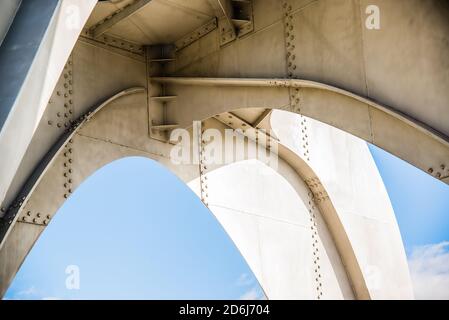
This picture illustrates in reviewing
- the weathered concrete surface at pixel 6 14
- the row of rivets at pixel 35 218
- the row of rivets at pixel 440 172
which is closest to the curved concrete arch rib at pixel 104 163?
the row of rivets at pixel 35 218

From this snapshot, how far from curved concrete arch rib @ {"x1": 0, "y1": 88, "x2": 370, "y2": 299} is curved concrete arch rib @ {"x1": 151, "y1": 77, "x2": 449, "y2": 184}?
3.22 ft

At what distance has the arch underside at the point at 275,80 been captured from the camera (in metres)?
10.8

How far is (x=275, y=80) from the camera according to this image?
503 inches

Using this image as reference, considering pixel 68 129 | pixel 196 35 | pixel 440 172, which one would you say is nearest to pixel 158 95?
pixel 196 35

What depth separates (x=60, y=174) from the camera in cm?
1366

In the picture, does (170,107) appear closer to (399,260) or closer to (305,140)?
(305,140)

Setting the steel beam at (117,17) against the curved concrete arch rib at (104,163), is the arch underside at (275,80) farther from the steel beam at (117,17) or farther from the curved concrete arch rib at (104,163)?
the steel beam at (117,17)

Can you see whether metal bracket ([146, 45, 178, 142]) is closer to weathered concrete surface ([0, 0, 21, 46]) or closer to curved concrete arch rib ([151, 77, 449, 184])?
curved concrete arch rib ([151, 77, 449, 184])

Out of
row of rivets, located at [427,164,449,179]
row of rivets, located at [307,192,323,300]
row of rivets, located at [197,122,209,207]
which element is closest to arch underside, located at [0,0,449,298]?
row of rivets, located at [427,164,449,179]

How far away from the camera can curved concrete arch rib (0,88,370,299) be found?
12719mm

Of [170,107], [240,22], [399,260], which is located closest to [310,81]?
[240,22]

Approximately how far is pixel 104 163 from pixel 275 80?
4095 mm
